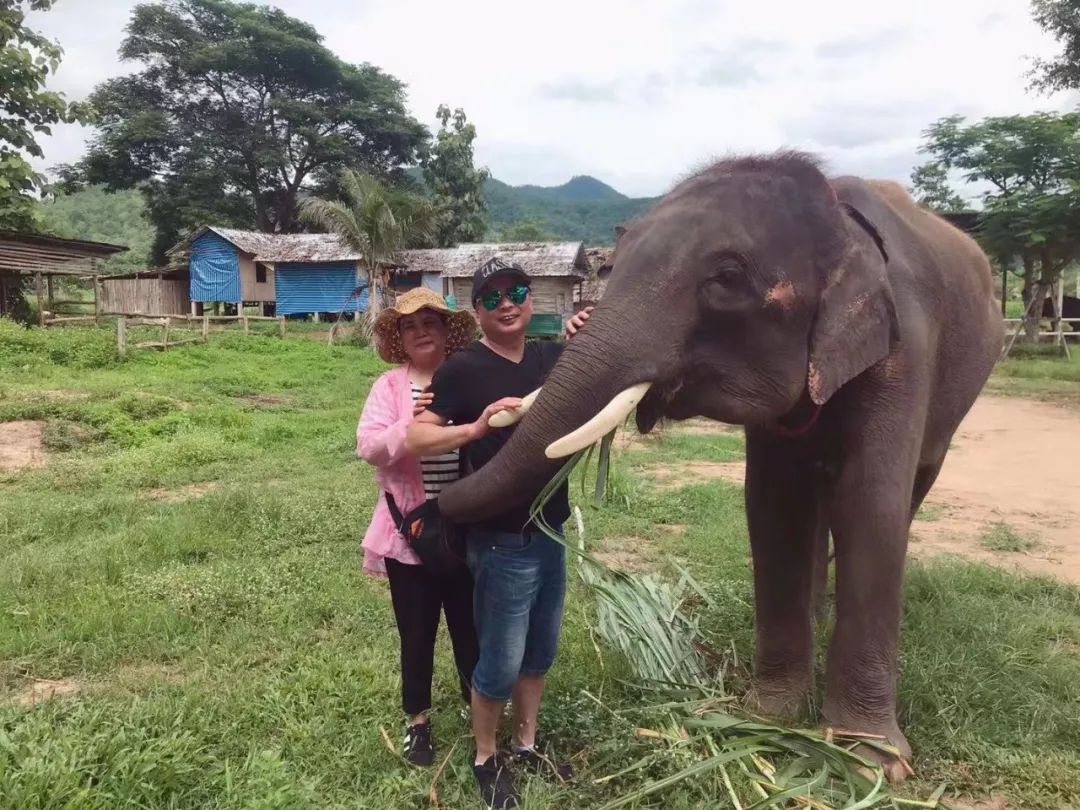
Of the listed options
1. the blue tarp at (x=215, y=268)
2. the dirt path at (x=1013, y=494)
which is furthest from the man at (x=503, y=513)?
the blue tarp at (x=215, y=268)

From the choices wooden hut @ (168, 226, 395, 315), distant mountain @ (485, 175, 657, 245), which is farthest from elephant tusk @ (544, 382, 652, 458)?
distant mountain @ (485, 175, 657, 245)

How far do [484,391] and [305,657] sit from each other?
6.40 ft

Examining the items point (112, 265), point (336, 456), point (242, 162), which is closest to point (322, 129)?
point (242, 162)

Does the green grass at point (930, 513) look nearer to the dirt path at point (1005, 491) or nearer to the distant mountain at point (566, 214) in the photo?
the dirt path at point (1005, 491)

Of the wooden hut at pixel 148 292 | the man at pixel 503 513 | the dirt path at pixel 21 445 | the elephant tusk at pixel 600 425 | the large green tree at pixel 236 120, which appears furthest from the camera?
the large green tree at pixel 236 120

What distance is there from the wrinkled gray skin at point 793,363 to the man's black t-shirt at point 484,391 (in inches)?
7.6

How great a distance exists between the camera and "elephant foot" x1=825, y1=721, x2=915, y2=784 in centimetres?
281

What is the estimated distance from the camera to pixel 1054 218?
1920 cm

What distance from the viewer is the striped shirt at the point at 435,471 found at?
2797 mm

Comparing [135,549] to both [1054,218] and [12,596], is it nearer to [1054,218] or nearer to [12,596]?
[12,596]

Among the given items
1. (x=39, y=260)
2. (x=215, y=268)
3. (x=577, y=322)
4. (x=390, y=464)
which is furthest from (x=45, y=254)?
(x=577, y=322)

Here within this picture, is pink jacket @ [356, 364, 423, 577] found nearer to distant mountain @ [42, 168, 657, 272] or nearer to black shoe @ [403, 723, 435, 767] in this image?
black shoe @ [403, 723, 435, 767]

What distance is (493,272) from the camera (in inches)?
99.4

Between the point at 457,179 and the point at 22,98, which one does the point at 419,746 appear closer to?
the point at 22,98
